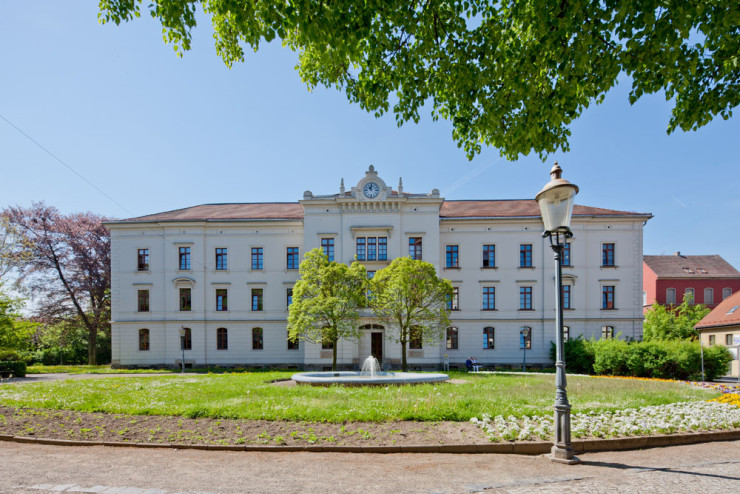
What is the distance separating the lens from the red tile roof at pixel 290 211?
3581cm

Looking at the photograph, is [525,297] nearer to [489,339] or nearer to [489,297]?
[489,297]

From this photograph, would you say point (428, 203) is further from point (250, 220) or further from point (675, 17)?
point (675, 17)

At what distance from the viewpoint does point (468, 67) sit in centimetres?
648

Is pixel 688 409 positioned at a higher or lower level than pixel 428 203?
lower

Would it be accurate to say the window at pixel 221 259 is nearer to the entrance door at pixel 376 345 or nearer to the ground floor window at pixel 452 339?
the entrance door at pixel 376 345

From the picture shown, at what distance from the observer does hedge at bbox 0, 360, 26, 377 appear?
2903 centimetres

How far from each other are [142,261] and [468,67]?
3571 centimetres

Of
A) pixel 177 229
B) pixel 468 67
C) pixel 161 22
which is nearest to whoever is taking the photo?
pixel 161 22

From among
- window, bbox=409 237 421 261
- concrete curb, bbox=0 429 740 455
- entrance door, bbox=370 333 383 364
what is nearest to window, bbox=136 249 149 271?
entrance door, bbox=370 333 383 364

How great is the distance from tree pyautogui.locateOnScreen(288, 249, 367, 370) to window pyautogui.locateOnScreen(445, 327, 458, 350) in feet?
29.2

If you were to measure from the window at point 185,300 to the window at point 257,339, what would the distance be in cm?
534

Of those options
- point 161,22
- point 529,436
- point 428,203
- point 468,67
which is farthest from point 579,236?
point 161,22

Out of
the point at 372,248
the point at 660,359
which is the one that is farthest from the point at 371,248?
the point at 660,359

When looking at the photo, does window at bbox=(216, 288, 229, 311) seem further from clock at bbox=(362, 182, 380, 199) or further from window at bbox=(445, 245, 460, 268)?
window at bbox=(445, 245, 460, 268)
